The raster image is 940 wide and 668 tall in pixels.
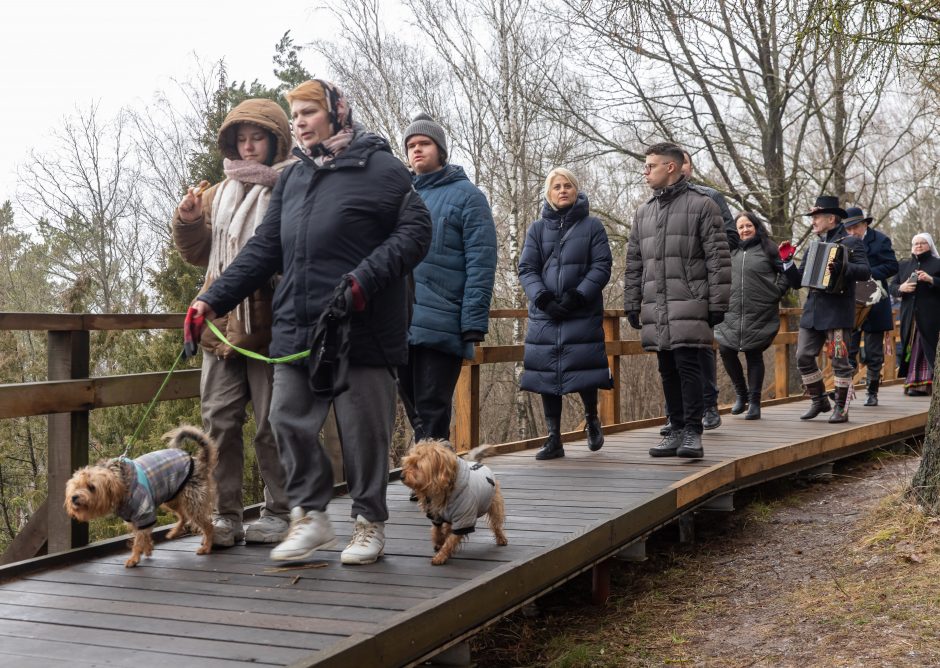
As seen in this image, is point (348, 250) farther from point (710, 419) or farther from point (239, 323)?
point (710, 419)

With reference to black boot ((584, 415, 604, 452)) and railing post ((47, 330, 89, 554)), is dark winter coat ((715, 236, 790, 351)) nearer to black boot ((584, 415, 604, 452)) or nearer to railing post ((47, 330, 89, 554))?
black boot ((584, 415, 604, 452))

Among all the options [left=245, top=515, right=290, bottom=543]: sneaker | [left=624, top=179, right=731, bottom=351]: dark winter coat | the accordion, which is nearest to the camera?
[left=245, top=515, right=290, bottom=543]: sneaker

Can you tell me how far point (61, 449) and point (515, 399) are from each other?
20.0 m

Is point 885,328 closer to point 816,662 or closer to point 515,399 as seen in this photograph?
point 816,662

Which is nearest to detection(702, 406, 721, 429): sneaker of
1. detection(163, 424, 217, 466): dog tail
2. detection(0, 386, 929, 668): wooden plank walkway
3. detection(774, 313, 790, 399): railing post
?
detection(0, 386, 929, 668): wooden plank walkway

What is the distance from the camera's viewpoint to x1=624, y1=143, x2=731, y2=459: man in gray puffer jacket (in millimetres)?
6148

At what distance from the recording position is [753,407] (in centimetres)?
937

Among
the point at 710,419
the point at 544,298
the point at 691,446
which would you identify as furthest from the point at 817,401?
the point at 544,298

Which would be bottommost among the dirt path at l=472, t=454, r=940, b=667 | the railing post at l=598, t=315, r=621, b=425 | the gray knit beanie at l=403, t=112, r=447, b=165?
the dirt path at l=472, t=454, r=940, b=667

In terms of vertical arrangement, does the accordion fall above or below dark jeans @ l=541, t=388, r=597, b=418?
above

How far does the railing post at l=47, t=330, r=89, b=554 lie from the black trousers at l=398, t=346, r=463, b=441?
1.65 meters

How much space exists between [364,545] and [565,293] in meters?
2.83

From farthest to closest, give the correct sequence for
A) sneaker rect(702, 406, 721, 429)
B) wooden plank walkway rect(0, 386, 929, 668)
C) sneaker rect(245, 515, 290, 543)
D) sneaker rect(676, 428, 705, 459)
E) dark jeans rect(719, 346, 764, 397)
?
dark jeans rect(719, 346, 764, 397) < sneaker rect(702, 406, 721, 429) < sneaker rect(676, 428, 705, 459) < sneaker rect(245, 515, 290, 543) < wooden plank walkway rect(0, 386, 929, 668)

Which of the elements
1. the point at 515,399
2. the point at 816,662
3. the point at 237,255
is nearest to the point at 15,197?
the point at 515,399
